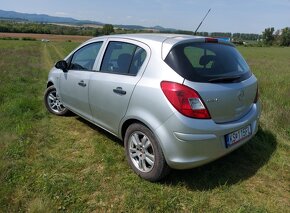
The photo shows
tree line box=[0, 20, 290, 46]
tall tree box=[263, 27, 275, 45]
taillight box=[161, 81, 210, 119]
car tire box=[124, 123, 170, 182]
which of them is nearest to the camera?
taillight box=[161, 81, 210, 119]

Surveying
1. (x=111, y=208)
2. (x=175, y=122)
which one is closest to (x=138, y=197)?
(x=111, y=208)

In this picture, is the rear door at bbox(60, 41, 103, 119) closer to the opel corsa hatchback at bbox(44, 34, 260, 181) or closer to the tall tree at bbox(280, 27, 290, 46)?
the opel corsa hatchback at bbox(44, 34, 260, 181)

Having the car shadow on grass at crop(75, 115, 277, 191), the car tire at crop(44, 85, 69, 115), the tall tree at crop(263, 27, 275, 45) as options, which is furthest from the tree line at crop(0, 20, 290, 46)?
the car shadow on grass at crop(75, 115, 277, 191)

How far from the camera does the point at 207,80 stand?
3.15m

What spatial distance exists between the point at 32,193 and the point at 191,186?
1825mm

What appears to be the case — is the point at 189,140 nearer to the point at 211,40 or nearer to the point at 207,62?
the point at 207,62

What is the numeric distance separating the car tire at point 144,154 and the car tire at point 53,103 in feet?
8.17

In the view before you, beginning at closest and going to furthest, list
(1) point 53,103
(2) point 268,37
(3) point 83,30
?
(1) point 53,103, (3) point 83,30, (2) point 268,37

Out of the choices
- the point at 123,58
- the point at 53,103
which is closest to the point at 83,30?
the point at 53,103

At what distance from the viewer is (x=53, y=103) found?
19.6ft

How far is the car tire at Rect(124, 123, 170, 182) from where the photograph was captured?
3.28 meters

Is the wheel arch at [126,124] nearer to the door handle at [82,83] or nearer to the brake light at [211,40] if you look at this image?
the door handle at [82,83]

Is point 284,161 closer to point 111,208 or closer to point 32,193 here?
point 111,208

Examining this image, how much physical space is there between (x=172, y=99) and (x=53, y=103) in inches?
A: 144
